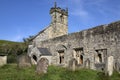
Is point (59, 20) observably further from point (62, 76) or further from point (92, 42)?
point (62, 76)

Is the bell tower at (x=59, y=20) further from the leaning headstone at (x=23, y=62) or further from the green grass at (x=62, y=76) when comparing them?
the green grass at (x=62, y=76)

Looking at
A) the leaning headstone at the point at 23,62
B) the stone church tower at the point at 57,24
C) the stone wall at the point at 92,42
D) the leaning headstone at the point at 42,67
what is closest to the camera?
the leaning headstone at the point at 42,67

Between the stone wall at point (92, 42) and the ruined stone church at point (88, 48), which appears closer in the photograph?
the ruined stone church at point (88, 48)

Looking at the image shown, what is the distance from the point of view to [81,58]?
18.4 m

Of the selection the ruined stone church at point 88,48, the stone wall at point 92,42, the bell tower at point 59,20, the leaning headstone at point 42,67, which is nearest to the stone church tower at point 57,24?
the bell tower at point 59,20

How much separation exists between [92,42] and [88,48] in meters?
0.75

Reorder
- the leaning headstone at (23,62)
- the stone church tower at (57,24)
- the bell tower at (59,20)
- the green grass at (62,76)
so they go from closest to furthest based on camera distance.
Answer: the green grass at (62,76), the leaning headstone at (23,62), the stone church tower at (57,24), the bell tower at (59,20)

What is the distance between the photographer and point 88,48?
17.1m

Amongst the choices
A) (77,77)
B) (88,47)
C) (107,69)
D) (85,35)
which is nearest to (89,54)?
(88,47)

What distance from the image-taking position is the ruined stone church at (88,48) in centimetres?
1467

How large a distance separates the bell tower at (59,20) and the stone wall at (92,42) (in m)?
8.48

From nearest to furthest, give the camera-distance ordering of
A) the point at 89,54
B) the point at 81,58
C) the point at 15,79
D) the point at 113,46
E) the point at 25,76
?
the point at 15,79
the point at 25,76
the point at 113,46
the point at 89,54
the point at 81,58

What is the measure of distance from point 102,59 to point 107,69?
4.00 metres

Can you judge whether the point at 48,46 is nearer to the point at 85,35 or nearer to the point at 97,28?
the point at 85,35
